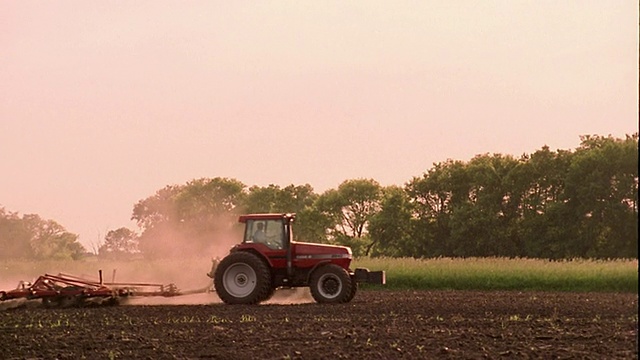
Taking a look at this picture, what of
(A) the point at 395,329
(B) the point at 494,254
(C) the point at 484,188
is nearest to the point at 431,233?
(C) the point at 484,188

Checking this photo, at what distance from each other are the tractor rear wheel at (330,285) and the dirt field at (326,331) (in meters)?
0.59

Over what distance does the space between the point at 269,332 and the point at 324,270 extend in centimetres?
822

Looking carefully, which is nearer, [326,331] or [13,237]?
[326,331]

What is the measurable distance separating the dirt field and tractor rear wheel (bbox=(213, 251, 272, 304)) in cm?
55

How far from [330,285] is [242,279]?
2348mm

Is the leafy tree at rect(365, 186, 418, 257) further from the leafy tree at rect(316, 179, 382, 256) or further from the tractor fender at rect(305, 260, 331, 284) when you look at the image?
the tractor fender at rect(305, 260, 331, 284)

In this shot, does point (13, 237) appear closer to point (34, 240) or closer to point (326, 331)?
point (34, 240)

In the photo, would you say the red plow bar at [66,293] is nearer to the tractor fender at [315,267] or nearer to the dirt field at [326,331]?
the dirt field at [326,331]

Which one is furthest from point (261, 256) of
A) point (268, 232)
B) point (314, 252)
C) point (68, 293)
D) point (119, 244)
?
point (119, 244)

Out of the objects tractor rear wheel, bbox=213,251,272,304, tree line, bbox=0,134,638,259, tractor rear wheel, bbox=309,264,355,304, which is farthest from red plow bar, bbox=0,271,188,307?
tree line, bbox=0,134,638,259

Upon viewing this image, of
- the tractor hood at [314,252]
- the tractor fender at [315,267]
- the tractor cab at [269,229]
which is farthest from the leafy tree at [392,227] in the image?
the tractor cab at [269,229]

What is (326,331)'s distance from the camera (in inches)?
698

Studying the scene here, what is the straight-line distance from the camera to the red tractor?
25578 mm

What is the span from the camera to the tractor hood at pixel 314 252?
2606cm
